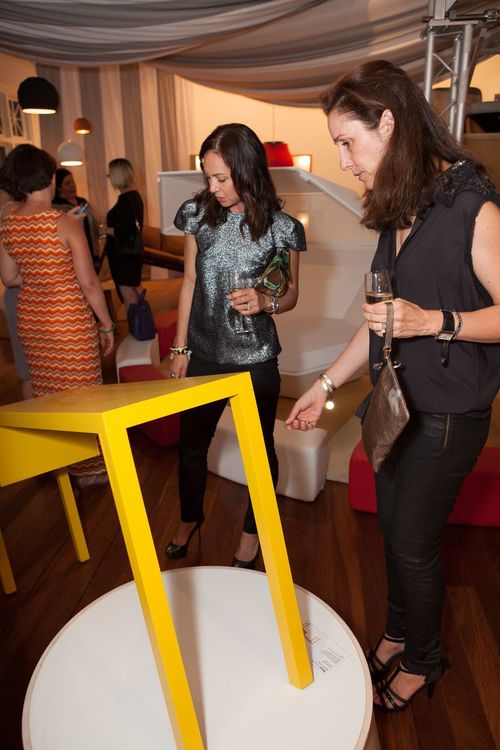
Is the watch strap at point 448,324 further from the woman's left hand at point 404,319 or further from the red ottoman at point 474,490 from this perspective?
the red ottoman at point 474,490

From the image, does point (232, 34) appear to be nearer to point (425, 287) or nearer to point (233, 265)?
point (233, 265)

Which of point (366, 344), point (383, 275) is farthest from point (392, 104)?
point (366, 344)

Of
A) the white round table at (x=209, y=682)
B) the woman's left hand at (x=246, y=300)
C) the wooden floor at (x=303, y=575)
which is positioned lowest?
the wooden floor at (x=303, y=575)

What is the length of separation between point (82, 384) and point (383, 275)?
192 centimetres

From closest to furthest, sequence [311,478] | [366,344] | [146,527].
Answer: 1. [146,527]
2. [366,344]
3. [311,478]

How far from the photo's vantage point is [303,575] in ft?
7.35

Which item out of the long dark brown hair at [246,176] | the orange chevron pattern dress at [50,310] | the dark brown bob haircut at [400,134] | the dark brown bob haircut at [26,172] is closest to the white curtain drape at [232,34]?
the dark brown bob haircut at [26,172]

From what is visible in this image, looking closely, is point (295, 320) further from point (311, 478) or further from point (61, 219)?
point (61, 219)

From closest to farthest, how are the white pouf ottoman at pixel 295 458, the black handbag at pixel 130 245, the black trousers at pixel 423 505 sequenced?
the black trousers at pixel 423 505 → the white pouf ottoman at pixel 295 458 → the black handbag at pixel 130 245

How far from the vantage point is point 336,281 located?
4520 millimetres

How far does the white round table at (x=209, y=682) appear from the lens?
1087 mm

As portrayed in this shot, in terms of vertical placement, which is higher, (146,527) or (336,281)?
(146,527)

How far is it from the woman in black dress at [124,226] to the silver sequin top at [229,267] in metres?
3.05

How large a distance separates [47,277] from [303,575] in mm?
1599
